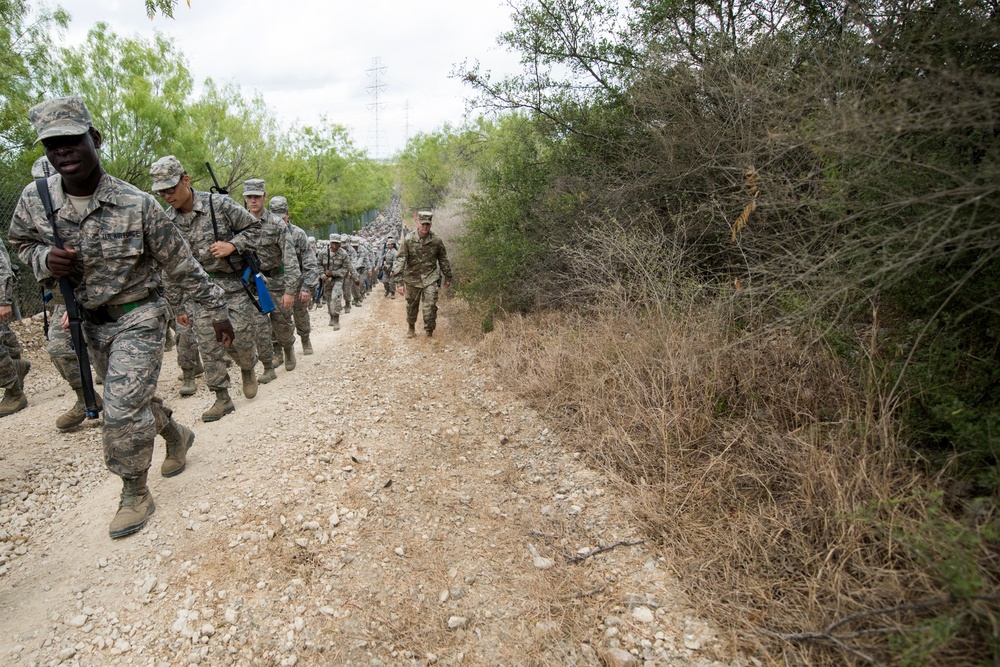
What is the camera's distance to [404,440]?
14.7 ft

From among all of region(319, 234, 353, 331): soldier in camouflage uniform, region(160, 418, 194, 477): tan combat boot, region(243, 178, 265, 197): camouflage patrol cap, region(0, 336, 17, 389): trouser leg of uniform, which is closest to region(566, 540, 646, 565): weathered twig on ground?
region(160, 418, 194, 477): tan combat boot

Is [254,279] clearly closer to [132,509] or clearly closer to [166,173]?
[166,173]

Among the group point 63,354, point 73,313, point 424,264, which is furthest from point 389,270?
point 73,313

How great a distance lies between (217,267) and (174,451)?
1.96m

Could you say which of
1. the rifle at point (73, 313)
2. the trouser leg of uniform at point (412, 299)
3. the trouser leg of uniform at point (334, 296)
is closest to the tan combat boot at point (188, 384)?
the rifle at point (73, 313)

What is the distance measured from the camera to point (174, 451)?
3707 millimetres

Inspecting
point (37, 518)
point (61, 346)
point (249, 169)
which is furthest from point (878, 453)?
point (249, 169)

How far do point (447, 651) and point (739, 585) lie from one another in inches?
53.0

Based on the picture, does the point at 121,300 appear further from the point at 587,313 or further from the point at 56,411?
the point at 587,313

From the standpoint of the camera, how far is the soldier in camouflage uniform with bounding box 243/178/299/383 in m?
5.65

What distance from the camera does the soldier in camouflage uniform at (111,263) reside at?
290 cm

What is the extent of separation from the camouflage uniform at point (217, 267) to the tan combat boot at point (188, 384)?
2.56 feet

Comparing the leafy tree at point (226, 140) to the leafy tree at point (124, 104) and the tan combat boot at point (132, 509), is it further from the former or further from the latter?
the tan combat boot at point (132, 509)

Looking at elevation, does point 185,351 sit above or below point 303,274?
below
